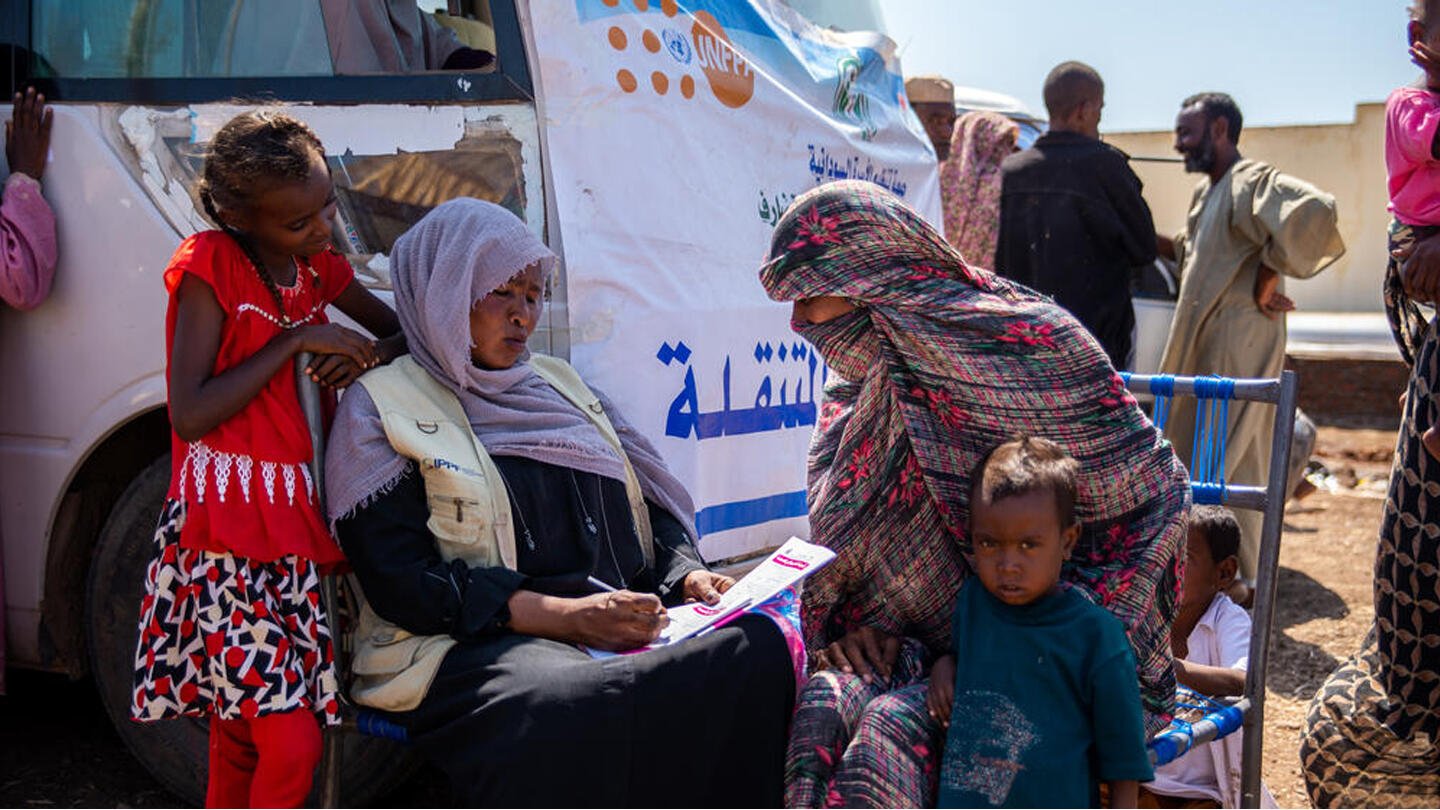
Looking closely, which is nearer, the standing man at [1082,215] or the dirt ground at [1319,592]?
the dirt ground at [1319,592]

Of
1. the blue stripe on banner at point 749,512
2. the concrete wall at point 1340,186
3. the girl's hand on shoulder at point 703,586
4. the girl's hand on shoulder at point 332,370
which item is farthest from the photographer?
the concrete wall at point 1340,186

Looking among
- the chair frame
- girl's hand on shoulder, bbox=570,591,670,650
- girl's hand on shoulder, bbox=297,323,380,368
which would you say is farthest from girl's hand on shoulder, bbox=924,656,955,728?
girl's hand on shoulder, bbox=297,323,380,368

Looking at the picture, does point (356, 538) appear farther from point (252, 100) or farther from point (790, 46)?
point (790, 46)

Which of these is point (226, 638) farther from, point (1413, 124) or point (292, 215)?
point (1413, 124)

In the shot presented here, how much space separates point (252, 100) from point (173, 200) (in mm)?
300

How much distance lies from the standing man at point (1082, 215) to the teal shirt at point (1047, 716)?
151 inches

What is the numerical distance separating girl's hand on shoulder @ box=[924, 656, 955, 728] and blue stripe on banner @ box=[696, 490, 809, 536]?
124cm

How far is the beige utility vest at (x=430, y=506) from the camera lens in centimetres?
260

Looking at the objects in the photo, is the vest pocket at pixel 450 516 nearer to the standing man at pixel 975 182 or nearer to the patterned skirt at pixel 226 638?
the patterned skirt at pixel 226 638

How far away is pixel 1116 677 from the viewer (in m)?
2.28

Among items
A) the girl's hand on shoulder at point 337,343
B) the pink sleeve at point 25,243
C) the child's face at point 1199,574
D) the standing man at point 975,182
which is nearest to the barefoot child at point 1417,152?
the child's face at point 1199,574

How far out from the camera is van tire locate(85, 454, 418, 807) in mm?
3246

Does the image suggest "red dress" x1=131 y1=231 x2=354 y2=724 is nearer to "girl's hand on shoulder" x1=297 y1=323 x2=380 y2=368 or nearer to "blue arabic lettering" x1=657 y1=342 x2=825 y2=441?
"girl's hand on shoulder" x1=297 y1=323 x2=380 y2=368

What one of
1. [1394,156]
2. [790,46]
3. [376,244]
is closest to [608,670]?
[376,244]
